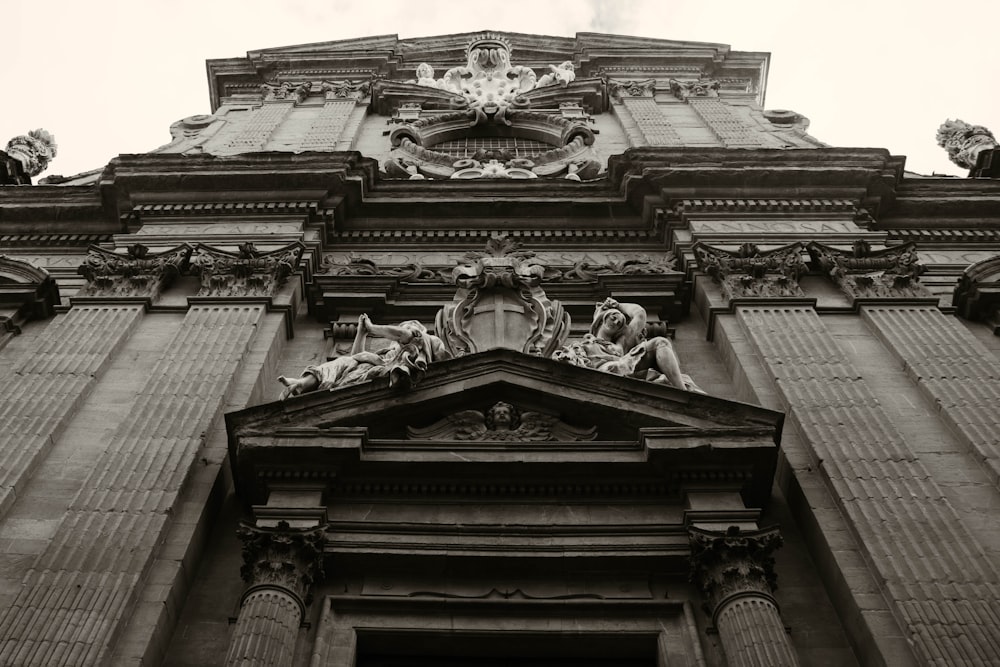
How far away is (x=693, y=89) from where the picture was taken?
25.0 meters

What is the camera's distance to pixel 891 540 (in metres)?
9.59

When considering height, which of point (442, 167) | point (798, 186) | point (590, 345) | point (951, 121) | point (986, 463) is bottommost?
point (986, 463)

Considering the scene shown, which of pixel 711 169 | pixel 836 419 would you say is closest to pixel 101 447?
pixel 836 419

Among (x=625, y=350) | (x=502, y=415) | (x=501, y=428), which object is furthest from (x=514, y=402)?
(x=625, y=350)

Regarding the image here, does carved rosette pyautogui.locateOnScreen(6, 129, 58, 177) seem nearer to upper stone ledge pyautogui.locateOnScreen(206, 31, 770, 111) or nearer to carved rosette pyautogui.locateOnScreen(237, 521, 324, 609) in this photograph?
upper stone ledge pyautogui.locateOnScreen(206, 31, 770, 111)

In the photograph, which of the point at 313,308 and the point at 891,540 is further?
the point at 313,308

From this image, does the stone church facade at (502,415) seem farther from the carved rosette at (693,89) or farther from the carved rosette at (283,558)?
the carved rosette at (693,89)

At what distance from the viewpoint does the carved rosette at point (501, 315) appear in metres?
13.5

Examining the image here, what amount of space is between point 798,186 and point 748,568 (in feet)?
31.4

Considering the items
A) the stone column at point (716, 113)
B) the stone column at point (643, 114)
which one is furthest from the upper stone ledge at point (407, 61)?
the stone column at point (716, 113)

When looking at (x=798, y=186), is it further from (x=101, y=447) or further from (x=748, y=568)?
(x=101, y=447)

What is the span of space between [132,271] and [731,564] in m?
9.59

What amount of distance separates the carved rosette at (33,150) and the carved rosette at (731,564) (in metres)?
17.7

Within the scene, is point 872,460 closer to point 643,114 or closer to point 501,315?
point 501,315
